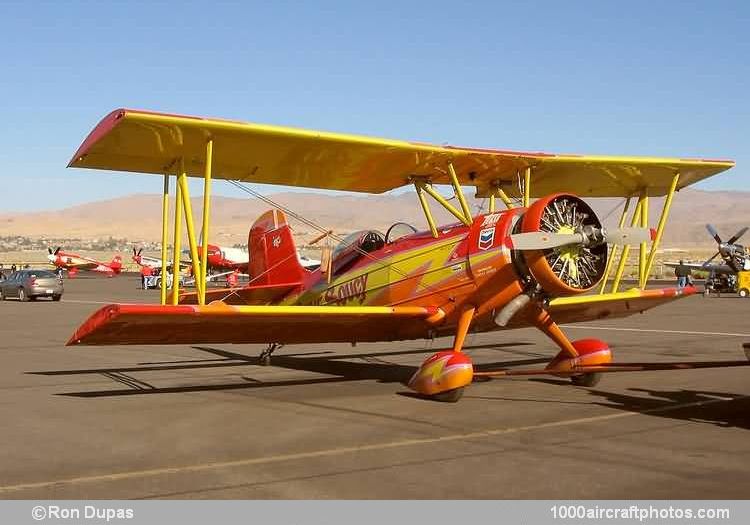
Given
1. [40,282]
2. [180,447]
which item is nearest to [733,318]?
[180,447]

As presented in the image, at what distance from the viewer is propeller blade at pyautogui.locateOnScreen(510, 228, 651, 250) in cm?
959

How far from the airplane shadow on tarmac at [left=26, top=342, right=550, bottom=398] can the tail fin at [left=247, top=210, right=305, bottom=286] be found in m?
1.48

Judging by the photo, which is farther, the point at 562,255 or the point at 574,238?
the point at 562,255

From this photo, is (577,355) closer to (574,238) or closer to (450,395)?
(574,238)

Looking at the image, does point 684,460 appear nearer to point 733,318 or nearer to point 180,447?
point 180,447

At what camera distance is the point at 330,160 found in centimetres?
1154

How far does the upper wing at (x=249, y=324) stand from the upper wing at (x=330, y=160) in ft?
6.99

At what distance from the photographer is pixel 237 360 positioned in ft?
48.4

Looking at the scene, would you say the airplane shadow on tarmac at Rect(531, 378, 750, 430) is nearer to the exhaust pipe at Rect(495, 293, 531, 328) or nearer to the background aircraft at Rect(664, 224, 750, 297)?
the exhaust pipe at Rect(495, 293, 531, 328)

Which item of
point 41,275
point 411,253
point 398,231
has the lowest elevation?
point 41,275

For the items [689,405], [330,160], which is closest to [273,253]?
[330,160]

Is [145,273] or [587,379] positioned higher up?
[587,379]

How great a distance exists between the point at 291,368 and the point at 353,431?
5.65 meters

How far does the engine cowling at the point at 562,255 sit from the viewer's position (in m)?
9.80
